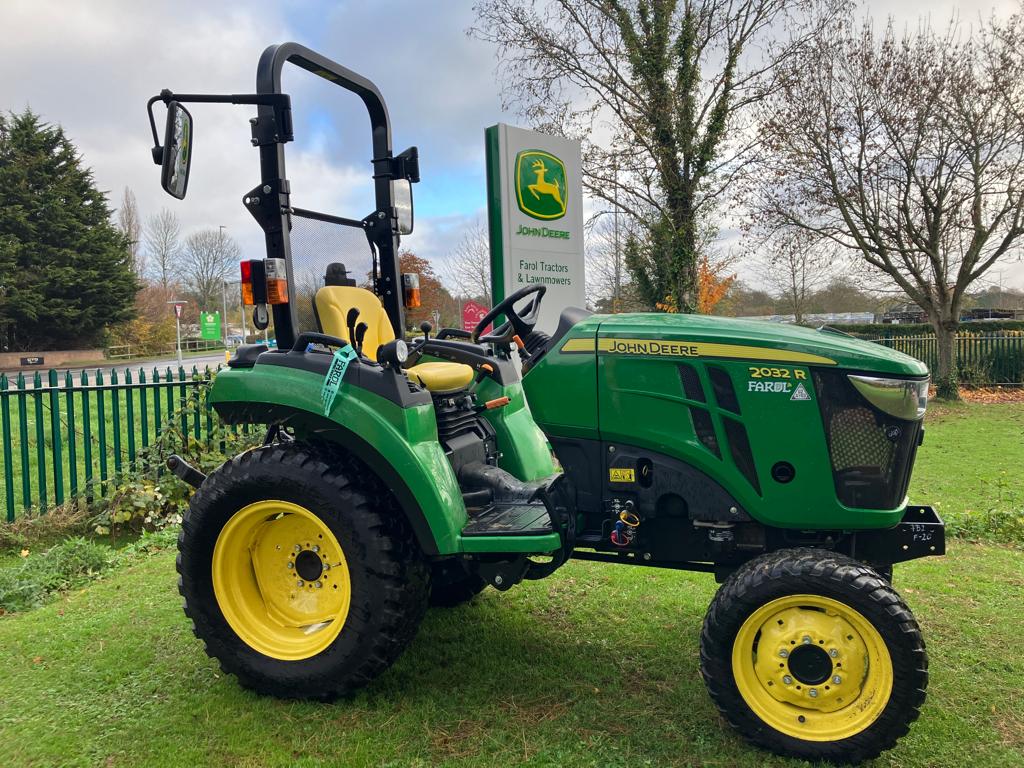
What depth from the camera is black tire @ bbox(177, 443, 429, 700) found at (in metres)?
2.68

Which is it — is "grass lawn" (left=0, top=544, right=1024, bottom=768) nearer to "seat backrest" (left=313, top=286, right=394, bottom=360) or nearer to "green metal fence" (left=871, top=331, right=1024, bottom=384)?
"seat backrest" (left=313, top=286, right=394, bottom=360)

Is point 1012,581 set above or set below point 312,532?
below

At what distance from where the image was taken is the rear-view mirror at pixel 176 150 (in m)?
2.73

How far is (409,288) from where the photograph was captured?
4.00 m

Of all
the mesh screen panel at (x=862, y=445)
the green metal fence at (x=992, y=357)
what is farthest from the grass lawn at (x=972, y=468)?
the green metal fence at (x=992, y=357)

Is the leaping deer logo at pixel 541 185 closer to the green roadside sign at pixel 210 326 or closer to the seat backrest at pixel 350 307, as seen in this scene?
the seat backrest at pixel 350 307

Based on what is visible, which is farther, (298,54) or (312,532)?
(298,54)

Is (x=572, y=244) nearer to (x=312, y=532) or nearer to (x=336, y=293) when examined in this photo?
(x=336, y=293)

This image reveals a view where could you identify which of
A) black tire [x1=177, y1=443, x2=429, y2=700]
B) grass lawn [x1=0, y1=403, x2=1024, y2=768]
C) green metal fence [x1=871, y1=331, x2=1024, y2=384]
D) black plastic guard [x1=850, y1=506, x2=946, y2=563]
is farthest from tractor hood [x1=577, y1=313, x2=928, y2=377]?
green metal fence [x1=871, y1=331, x2=1024, y2=384]

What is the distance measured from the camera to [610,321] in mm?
2811

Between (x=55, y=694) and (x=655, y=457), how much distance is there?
8.25 feet

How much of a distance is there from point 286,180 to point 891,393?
8.09ft

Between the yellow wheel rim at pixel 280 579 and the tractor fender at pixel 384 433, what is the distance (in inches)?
13.3

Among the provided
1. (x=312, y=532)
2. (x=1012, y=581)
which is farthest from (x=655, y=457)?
(x=1012, y=581)
